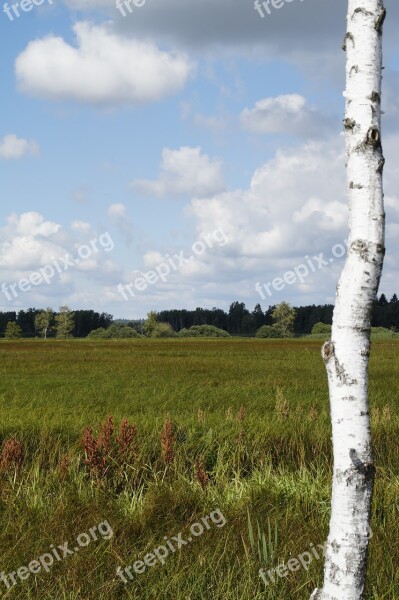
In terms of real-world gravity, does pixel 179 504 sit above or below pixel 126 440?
below

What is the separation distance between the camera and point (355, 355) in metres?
3.84

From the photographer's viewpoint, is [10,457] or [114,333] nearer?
[10,457]

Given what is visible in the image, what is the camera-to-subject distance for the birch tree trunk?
3809 mm

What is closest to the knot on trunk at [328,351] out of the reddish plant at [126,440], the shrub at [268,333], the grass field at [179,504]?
the grass field at [179,504]

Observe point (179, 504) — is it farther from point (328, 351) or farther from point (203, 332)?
point (203, 332)

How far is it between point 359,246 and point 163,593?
321 cm

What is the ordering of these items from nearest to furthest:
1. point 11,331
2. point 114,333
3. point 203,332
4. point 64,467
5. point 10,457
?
point 64,467 → point 10,457 → point 114,333 → point 11,331 → point 203,332

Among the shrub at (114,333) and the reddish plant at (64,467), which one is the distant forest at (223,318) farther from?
the reddish plant at (64,467)

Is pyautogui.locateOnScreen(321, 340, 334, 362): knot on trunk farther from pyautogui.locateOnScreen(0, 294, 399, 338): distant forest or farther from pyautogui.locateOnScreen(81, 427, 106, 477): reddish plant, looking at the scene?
pyautogui.locateOnScreen(0, 294, 399, 338): distant forest

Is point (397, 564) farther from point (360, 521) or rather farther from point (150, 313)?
point (150, 313)

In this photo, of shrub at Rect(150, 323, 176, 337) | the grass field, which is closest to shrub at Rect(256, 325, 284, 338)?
shrub at Rect(150, 323, 176, 337)

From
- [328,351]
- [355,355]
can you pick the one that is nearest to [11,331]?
[328,351]

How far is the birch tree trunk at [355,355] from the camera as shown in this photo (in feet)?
12.5

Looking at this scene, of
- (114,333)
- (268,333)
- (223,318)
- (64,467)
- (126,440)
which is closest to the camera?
(64,467)
